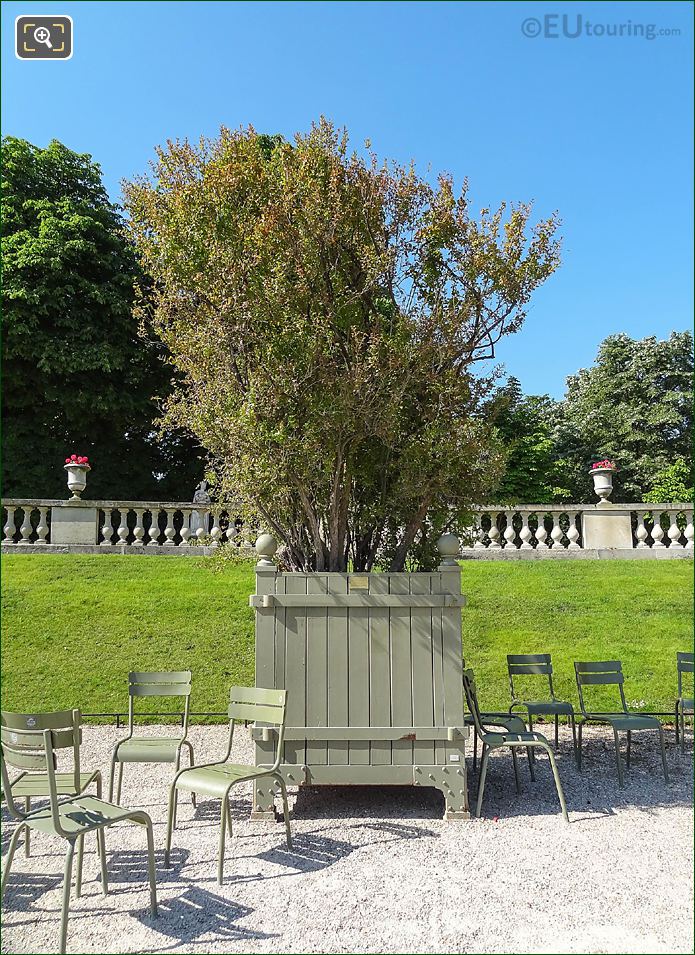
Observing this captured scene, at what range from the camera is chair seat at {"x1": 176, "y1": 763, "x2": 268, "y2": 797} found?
4703 millimetres

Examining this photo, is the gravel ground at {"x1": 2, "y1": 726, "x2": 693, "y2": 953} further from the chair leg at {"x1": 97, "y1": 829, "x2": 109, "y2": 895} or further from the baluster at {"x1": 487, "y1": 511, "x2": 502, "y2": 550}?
the baluster at {"x1": 487, "y1": 511, "x2": 502, "y2": 550}

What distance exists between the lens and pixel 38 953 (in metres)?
3.62

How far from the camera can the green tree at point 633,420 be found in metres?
27.2

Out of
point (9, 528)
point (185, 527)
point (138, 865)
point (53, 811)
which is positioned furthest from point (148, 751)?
point (9, 528)

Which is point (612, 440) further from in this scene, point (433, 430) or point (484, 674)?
point (433, 430)

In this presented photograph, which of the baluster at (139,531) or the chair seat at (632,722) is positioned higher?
the baluster at (139,531)

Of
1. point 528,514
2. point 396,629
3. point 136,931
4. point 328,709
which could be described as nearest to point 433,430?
point 396,629

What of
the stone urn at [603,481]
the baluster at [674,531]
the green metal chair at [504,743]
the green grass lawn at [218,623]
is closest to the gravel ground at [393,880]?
the green metal chair at [504,743]

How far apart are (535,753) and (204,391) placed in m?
5.26

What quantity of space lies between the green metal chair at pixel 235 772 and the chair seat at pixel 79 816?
25.1 inches

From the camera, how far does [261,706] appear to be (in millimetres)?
5441

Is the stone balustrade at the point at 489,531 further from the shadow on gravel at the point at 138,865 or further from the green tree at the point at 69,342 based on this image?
the shadow on gravel at the point at 138,865

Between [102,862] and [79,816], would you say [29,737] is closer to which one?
[79,816]

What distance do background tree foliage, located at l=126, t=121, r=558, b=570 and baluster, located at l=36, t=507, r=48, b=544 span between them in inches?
334
